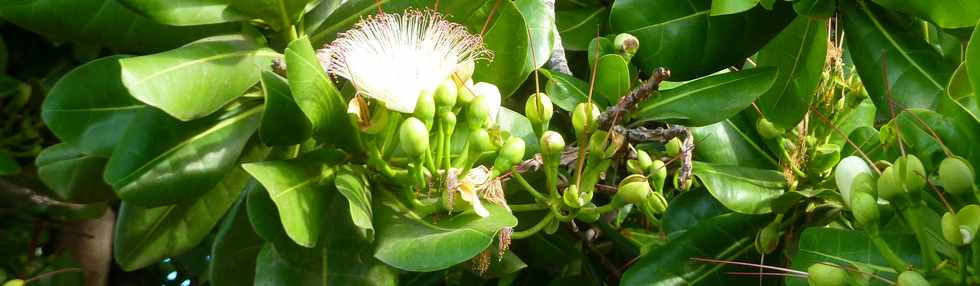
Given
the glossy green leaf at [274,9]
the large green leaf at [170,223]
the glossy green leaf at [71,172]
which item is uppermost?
the glossy green leaf at [274,9]

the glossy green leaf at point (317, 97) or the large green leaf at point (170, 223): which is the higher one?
the glossy green leaf at point (317, 97)

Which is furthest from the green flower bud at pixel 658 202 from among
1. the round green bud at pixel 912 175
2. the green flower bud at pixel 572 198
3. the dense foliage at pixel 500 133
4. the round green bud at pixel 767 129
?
the round green bud at pixel 912 175

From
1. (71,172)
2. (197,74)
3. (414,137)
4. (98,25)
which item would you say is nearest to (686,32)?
(414,137)

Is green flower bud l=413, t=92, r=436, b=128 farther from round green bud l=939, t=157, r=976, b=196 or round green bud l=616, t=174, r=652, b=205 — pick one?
round green bud l=939, t=157, r=976, b=196

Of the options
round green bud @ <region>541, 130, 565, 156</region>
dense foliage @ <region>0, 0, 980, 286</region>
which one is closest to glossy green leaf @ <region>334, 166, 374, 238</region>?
dense foliage @ <region>0, 0, 980, 286</region>

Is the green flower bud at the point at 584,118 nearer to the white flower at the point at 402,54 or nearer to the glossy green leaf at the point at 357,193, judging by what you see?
the white flower at the point at 402,54

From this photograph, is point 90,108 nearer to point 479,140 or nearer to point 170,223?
point 170,223

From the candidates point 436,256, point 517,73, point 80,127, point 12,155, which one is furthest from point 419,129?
point 12,155

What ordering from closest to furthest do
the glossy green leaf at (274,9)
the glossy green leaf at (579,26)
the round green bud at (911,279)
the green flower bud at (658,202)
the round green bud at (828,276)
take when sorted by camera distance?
1. the round green bud at (911,279)
2. the round green bud at (828,276)
3. the glossy green leaf at (274,9)
4. the green flower bud at (658,202)
5. the glossy green leaf at (579,26)
